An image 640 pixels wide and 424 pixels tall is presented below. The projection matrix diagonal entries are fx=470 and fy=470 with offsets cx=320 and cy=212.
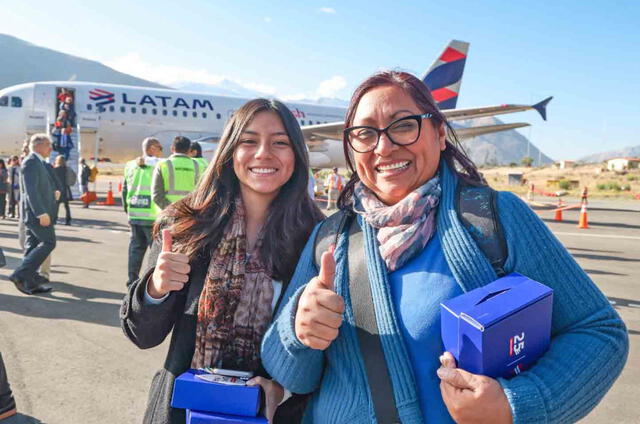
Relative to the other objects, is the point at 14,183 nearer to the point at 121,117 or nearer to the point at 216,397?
the point at 121,117

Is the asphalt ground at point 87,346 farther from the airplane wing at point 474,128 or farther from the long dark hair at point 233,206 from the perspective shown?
the airplane wing at point 474,128

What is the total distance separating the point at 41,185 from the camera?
549cm

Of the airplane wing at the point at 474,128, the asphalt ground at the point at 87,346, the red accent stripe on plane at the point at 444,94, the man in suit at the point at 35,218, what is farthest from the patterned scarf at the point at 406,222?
the red accent stripe on plane at the point at 444,94

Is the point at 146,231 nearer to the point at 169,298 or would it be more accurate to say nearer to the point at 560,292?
the point at 169,298

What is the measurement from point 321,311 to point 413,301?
0.25 metres

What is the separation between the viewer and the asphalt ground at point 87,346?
3.12 meters

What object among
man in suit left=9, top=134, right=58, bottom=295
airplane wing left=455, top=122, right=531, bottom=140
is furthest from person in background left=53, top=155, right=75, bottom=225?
airplane wing left=455, top=122, right=531, bottom=140

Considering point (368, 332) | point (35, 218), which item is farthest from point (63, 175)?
point (368, 332)

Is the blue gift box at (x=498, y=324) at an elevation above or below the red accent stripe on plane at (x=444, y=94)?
below

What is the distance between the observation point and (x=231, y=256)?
1798mm

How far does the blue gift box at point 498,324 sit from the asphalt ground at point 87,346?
254 cm

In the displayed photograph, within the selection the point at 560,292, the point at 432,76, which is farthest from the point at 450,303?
the point at 432,76

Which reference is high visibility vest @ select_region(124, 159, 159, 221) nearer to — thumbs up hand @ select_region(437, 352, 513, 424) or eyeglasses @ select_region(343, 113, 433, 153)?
eyeglasses @ select_region(343, 113, 433, 153)

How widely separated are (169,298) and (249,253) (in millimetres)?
340
